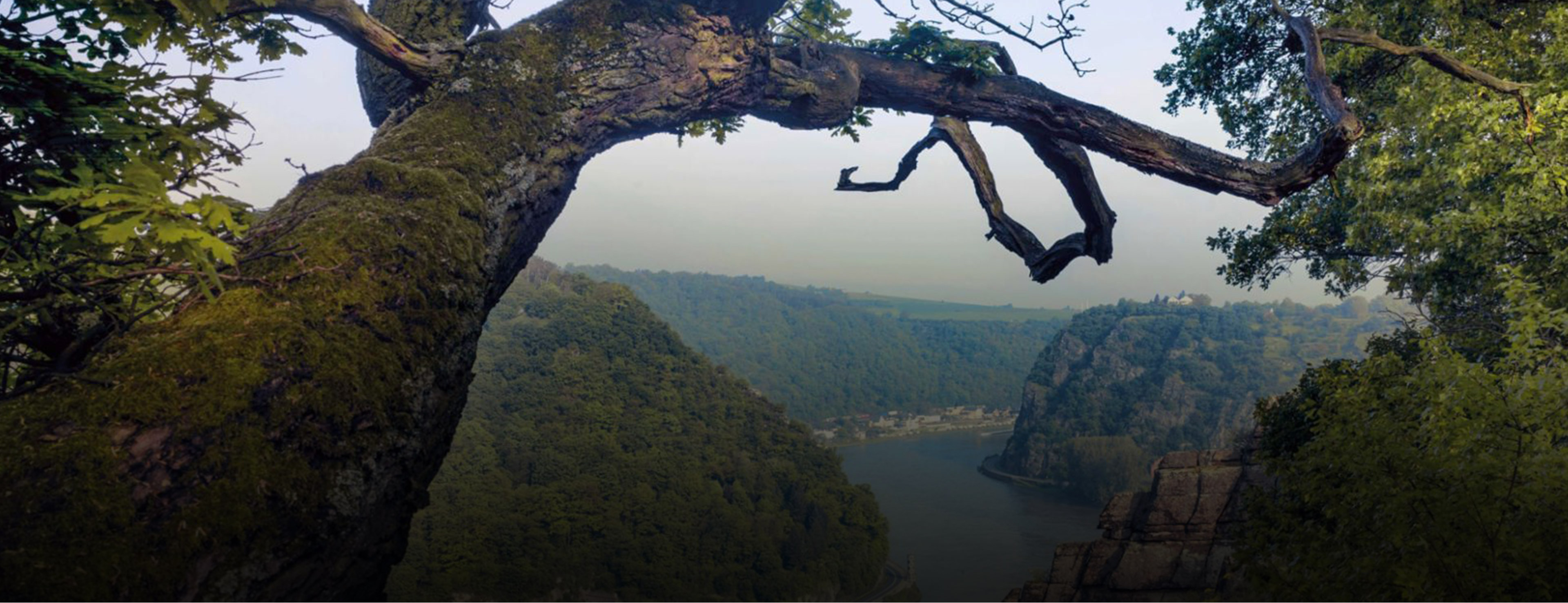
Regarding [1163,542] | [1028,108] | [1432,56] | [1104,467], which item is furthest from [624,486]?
[1432,56]

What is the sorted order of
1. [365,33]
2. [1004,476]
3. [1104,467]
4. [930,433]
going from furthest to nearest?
[930,433]
[1004,476]
[1104,467]
[365,33]

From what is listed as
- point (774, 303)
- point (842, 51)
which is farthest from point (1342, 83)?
point (774, 303)

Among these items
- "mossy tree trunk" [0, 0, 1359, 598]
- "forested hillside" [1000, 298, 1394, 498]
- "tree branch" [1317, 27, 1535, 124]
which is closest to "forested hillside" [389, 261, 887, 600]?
"forested hillside" [1000, 298, 1394, 498]

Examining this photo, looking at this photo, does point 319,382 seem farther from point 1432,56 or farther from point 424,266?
point 1432,56

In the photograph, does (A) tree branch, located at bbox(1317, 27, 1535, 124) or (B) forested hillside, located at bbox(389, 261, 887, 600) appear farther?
(B) forested hillside, located at bbox(389, 261, 887, 600)

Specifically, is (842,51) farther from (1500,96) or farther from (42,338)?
(1500,96)

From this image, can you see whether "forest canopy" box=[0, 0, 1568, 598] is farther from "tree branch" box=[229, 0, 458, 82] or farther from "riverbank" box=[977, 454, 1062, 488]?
"riverbank" box=[977, 454, 1062, 488]

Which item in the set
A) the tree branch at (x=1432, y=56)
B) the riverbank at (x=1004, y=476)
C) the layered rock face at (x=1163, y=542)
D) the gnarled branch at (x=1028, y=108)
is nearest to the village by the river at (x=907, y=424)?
the riverbank at (x=1004, y=476)

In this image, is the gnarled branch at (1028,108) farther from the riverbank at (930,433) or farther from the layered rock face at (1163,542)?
the riverbank at (930,433)
